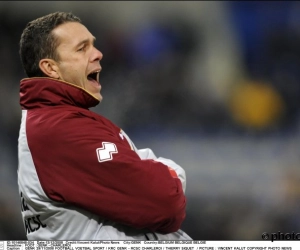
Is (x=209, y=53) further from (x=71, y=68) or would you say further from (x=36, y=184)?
(x=36, y=184)

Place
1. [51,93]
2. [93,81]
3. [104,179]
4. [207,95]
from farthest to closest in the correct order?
[207,95] → [93,81] → [51,93] → [104,179]

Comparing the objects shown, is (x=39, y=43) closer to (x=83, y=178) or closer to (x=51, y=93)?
(x=51, y=93)

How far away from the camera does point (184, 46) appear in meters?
2.66

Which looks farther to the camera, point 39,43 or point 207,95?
point 207,95

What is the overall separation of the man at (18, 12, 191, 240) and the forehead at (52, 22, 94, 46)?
10cm

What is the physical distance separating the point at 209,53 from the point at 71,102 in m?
1.65

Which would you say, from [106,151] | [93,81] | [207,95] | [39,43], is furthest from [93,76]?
[207,95]

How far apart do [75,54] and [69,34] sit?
0.05 metres

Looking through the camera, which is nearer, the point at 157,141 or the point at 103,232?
the point at 103,232

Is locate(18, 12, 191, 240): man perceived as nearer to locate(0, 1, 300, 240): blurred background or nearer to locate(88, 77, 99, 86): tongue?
locate(88, 77, 99, 86): tongue

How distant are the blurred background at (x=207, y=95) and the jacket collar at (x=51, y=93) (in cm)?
136

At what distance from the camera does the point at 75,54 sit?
1196 mm

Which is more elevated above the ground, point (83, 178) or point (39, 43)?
point (39, 43)

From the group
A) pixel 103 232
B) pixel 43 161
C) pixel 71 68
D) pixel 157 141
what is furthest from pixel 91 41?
pixel 157 141
